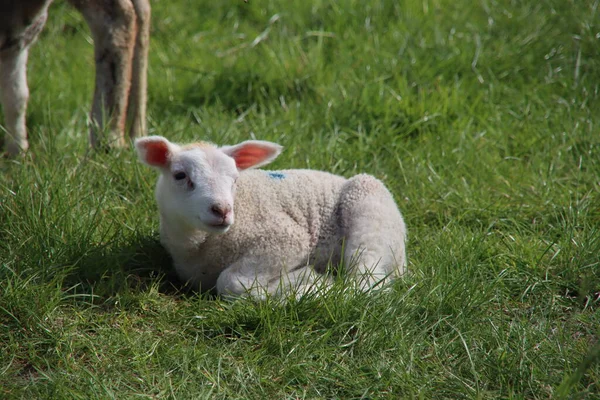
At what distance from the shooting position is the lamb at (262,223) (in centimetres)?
381

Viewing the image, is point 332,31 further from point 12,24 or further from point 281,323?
point 281,323

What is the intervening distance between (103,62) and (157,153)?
1.59 m

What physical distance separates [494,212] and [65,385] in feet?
8.79

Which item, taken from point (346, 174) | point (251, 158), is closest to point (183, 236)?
point (251, 158)

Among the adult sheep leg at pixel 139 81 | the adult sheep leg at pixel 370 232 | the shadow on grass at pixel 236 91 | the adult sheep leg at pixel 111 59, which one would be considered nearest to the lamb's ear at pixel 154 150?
the adult sheep leg at pixel 370 232

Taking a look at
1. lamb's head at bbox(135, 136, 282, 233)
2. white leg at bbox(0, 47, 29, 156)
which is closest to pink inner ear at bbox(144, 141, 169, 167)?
lamb's head at bbox(135, 136, 282, 233)

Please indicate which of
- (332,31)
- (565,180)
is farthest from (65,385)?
(332,31)

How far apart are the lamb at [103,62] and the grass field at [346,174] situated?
8.3 inches

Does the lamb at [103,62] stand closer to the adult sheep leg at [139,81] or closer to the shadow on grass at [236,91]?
the adult sheep leg at [139,81]

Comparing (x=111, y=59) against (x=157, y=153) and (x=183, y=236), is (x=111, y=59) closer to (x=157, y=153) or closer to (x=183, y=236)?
(x=157, y=153)

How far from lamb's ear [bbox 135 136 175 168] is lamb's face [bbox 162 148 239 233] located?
5 cm

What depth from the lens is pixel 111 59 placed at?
528 cm

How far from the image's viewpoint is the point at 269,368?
347 cm

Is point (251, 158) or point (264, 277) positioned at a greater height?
point (251, 158)
